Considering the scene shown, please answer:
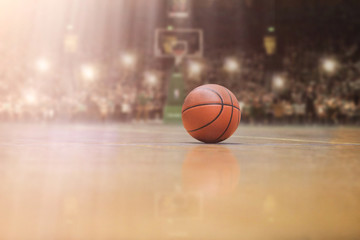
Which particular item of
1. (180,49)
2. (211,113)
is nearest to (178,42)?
(180,49)

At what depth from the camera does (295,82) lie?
27.1 m

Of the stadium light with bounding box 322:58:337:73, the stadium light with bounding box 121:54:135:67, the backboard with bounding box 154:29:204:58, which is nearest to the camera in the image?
the backboard with bounding box 154:29:204:58

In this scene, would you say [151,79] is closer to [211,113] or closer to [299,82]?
[299,82]

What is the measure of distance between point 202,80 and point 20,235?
1113 inches

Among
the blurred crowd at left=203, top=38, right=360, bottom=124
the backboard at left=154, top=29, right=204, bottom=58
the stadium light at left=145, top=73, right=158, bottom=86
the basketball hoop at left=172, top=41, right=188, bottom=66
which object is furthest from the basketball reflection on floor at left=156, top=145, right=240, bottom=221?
the stadium light at left=145, top=73, right=158, bottom=86

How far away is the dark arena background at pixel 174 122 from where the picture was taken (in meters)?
2.56

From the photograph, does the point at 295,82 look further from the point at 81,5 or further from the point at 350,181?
the point at 350,181

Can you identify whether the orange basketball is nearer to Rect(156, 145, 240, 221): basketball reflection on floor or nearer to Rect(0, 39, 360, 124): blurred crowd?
Rect(156, 145, 240, 221): basketball reflection on floor

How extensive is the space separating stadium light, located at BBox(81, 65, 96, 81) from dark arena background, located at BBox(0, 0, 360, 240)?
0.39 feet

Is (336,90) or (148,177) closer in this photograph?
(148,177)

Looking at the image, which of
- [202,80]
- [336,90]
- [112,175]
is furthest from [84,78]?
[112,175]

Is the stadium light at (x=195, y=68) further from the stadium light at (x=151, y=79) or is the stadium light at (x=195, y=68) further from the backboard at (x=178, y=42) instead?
the backboard at (x=178, y=42)

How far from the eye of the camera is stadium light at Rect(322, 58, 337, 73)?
26.8m

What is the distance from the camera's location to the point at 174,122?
2002 centimetres
